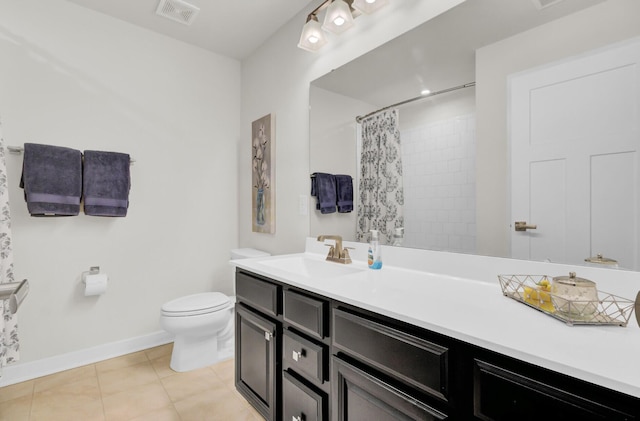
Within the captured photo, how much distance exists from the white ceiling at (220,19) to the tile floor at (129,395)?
8.43 feet

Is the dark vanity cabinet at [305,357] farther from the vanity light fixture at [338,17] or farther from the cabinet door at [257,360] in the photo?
the vanity light fixture at [338,17]

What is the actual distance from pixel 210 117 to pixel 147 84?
1.81ft

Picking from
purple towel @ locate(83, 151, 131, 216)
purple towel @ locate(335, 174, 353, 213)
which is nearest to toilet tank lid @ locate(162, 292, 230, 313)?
purple towel @ locate(83, 151, 131, 216)

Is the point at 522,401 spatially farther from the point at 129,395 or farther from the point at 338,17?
the point at 129,395

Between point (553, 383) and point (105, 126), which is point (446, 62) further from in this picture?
point (105, 126)

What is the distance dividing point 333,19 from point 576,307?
179cm

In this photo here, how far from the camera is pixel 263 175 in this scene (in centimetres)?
261

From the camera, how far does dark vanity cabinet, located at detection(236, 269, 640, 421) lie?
0.63 metres

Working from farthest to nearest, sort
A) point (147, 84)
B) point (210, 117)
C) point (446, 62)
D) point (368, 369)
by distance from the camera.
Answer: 1. point (210, 117)
2. point (147, 84)
3. point (446, 62)
4. point (368, 369)

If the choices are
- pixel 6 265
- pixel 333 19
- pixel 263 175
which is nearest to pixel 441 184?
pixel 333 19

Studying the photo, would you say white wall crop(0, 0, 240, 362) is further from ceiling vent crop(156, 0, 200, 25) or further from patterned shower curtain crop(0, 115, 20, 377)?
ceiling vent crop(156, 0, 200, 25)

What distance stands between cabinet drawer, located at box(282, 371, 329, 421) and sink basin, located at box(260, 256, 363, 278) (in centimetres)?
51

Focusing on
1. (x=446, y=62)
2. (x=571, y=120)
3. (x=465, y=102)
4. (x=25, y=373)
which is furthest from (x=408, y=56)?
(x=25, y=373)

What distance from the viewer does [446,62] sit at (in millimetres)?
1410
